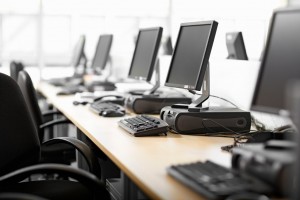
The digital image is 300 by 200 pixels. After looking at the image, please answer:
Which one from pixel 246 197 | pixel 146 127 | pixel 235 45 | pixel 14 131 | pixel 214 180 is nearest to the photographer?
pixel 246 197

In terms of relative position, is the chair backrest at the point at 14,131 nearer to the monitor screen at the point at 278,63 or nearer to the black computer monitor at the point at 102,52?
the monitor screen at the point at 278,63

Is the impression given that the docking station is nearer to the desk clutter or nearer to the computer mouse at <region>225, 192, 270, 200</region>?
the desk clutter

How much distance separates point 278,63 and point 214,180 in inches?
18.8

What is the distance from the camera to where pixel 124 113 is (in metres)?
3.03

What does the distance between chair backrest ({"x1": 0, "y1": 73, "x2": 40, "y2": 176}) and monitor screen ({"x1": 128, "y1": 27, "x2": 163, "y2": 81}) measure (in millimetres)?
1157

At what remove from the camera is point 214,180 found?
1.41 meters

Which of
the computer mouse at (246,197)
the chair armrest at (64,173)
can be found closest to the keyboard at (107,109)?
the chair armrest at (64,173)

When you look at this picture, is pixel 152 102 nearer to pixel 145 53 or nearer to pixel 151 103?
pixel 151 103

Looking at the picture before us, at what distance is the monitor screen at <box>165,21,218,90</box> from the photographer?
7.85 ft

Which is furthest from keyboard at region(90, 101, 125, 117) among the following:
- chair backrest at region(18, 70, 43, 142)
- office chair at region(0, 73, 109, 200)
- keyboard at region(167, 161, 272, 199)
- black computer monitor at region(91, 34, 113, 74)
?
keyboard at region(167, 161, 272, 199)

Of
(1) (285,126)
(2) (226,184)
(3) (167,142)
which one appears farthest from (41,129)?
(2) (226,184)

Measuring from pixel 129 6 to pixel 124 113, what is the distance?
15.0 ft

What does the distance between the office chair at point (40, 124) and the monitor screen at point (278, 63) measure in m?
1.66

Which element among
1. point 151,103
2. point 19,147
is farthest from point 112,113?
point 19,147
